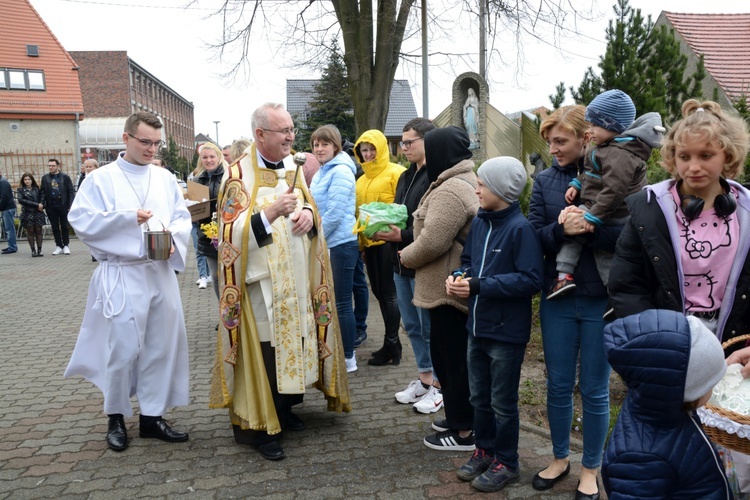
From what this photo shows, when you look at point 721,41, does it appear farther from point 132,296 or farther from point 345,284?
point 132,296

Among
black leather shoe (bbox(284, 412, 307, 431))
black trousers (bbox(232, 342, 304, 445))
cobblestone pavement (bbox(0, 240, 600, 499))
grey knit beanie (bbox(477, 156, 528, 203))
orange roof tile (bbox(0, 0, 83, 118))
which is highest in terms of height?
orange roof tile (bbox(0, 0, 83, 118))

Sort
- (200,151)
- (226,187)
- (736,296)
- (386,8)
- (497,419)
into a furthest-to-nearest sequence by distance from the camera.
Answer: (386,8), (200,151), (226,187), (497,419), (736,296)

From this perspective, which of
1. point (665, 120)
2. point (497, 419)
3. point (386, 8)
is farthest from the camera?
point (386, 8)

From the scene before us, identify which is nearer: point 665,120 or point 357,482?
point 357,482

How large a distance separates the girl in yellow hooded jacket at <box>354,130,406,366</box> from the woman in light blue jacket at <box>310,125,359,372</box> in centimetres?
18

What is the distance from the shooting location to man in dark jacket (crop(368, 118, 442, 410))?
4.52 meters

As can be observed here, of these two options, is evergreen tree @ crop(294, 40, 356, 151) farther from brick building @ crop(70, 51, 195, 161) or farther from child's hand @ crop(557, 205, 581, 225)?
child's hand @ crop(557, 205, 581, 225)

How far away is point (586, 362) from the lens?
3.25 m

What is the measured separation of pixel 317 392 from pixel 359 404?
1.59 feet

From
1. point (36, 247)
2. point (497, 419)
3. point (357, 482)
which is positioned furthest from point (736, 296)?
point (36, 247)

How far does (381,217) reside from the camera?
14.7 feet

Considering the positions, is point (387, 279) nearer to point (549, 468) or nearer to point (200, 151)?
point (549, 468)

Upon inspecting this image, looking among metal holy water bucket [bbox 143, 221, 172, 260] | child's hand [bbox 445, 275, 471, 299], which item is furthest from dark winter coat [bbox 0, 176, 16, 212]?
child's hand [bbox 445, 275, 471, 299]

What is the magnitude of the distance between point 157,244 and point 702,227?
301cm
